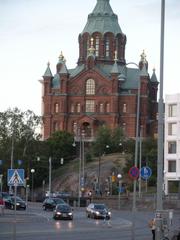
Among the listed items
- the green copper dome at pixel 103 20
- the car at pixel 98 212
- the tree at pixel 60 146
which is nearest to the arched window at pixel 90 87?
the green copper dome at pixel 103 20

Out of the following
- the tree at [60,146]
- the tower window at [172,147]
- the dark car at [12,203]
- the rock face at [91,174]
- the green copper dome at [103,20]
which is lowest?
the dark car at [12,203]

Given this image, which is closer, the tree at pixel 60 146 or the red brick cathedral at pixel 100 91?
the tree at pixel 60 146

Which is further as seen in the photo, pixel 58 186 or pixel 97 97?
pixel 97 97

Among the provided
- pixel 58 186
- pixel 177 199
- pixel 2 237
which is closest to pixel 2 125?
pixel 58 186

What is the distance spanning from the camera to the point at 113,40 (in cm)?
17812

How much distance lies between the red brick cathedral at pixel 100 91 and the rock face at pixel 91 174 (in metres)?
19.3

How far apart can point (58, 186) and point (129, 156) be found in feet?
43.6

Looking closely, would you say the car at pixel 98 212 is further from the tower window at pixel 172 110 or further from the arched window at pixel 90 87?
the arched window at pixel 90 87

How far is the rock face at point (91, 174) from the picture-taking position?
453 feet

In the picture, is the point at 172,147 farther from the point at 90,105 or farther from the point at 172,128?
the point at 90,105

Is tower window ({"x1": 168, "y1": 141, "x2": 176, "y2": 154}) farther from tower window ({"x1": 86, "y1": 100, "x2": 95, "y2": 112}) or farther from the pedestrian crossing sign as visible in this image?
the pedestrian crossing sign

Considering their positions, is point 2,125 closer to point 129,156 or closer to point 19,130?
point 19,130

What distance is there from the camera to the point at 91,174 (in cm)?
14062

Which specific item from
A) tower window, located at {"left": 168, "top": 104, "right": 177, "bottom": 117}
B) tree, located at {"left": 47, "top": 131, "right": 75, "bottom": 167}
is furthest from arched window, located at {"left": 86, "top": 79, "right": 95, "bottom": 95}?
tower window, located at {"left": 168, "top": 104, "right": 177, "bottom": 117}
